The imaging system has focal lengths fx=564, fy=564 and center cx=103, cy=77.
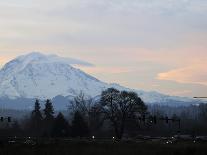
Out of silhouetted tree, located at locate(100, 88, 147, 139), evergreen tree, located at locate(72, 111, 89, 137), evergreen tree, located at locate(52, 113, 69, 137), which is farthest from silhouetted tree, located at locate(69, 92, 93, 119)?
evergreen tree, located at locate(72, 111, 89, 137)

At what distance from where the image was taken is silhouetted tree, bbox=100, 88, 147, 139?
107625mm

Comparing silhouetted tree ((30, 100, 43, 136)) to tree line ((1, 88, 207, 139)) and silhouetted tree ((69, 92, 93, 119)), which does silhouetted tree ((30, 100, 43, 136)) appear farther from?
silhouetted tree ((69, 92, 93, 119))

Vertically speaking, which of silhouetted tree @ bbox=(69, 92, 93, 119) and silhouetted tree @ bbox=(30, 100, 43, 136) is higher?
silhouetted tree @ bbox=(69, 92, 93, 119)

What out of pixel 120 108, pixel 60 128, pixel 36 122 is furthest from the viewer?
pixel 36 122

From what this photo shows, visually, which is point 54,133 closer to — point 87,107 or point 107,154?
point 87,107

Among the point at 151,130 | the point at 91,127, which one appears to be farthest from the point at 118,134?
the point at 151,130

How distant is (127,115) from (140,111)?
2.86 meters

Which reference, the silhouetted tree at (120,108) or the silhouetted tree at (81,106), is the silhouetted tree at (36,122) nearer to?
the silhouetted tree at (81,106)

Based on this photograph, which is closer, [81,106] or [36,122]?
[81,106]

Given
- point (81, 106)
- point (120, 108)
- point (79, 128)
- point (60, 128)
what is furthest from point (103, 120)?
point (81, 106)

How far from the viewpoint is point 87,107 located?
124 m

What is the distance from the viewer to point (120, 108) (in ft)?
358

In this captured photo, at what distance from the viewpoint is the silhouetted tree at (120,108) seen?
107625mm

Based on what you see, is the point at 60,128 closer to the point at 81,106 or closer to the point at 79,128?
the point at 79,128
